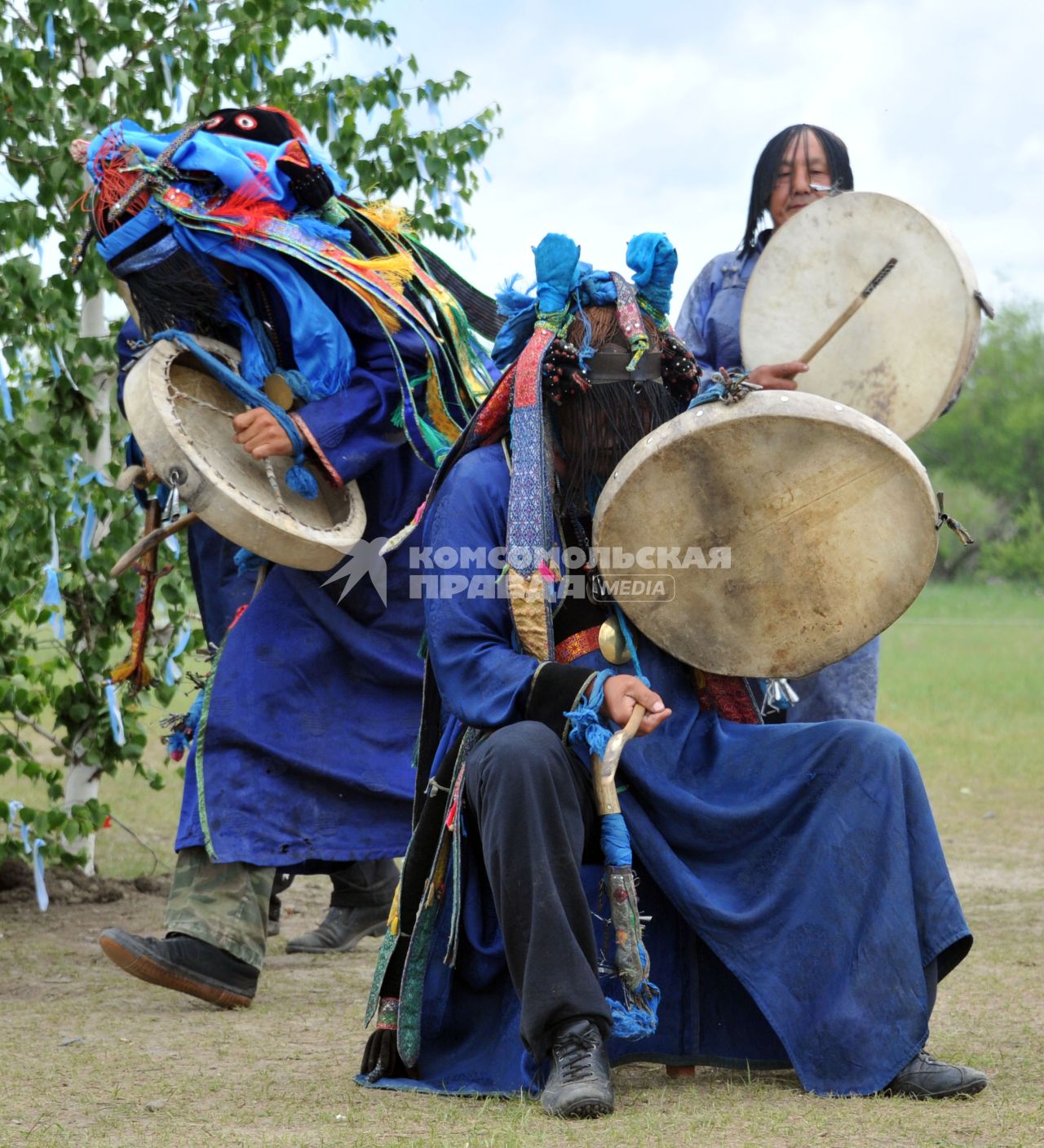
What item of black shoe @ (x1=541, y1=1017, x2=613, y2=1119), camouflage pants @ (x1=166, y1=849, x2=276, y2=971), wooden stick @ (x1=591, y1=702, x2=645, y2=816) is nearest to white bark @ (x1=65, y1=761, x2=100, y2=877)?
camouflage pants @ (x1=166, y1=849, x2=276, y2=971)

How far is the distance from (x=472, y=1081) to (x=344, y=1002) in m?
1.09

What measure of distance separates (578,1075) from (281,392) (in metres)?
2.09

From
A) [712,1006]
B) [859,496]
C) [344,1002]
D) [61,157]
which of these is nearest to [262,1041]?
[344,1002]

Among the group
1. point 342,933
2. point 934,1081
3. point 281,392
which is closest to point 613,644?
point 934,1081

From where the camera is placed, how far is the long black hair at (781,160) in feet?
15.2

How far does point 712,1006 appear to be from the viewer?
11.1 feet

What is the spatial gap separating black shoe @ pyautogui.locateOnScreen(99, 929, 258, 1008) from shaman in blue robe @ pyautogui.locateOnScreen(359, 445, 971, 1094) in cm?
91

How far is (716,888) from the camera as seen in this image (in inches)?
128

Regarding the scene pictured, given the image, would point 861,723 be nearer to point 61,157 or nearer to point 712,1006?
point 712,1006

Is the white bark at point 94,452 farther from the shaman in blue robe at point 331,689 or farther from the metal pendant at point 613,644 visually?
the metal pendant at point 613,644

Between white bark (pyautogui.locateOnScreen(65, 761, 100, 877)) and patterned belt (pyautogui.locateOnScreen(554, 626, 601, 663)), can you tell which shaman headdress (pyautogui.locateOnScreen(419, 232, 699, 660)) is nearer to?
patterned belt (pyautogui.locateOnScreen(554, 626, 601, 663))

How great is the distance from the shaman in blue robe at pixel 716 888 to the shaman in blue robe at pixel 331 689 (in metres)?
0.95

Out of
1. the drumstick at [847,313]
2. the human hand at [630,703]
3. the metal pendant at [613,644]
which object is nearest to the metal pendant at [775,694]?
the metal pendant at [613,644]

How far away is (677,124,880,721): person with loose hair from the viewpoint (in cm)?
462
